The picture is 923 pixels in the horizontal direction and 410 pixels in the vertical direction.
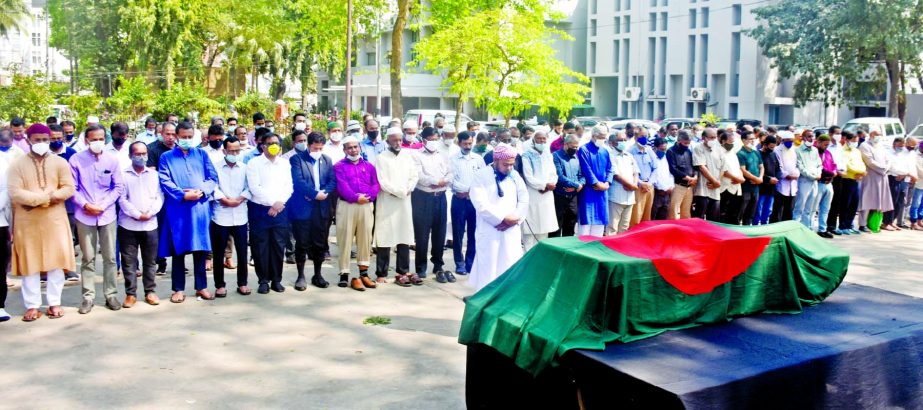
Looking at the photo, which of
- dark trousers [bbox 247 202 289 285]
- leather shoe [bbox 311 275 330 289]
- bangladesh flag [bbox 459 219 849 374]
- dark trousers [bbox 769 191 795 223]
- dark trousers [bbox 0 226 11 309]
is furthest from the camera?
dark trousers [bbox 769 191 795 223]

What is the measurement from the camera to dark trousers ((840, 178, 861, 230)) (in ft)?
52.0

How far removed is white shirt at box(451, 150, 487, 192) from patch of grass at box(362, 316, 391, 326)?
267cm

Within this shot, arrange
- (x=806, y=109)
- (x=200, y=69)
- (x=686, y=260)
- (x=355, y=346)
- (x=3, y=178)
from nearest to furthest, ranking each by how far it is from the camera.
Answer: (x=686, y=260)
(x=355, y=346)
(x=3, y=178)
(x=200, y=69)
(x=806, y=109)

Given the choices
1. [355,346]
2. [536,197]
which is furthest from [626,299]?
[536,197]

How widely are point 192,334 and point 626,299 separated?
4.51 metres

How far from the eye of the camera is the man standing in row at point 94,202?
9.22m

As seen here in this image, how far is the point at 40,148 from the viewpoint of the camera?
344 inches

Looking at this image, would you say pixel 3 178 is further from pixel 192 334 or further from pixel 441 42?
pixel 441 42

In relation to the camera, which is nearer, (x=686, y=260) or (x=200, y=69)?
(x=686, y=260)

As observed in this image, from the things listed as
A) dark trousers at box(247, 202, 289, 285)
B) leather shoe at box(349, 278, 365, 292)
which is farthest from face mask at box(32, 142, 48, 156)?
leather shoe at box(349, 278, 365, 292)

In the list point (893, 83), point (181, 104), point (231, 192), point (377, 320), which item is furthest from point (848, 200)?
point (893, 83)

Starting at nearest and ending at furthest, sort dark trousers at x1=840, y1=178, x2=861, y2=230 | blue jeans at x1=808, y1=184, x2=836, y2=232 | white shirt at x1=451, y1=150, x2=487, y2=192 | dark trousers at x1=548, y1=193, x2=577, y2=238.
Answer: white shirt at x1=451, y1=150, x2=487, y2=192
dark trousers at x1=548, y1=193, x2=577, y2=238
blue jeans at x1=808, y1=184, x2=836, y2=232
dark trousers at x1=840, y1=178, x2=861, y2=230

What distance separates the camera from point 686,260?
20.4ft

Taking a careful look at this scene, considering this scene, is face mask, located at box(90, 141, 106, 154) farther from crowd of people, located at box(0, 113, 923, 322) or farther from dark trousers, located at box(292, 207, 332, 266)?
dark trousers, located at box(292, 207, 332, 266)
